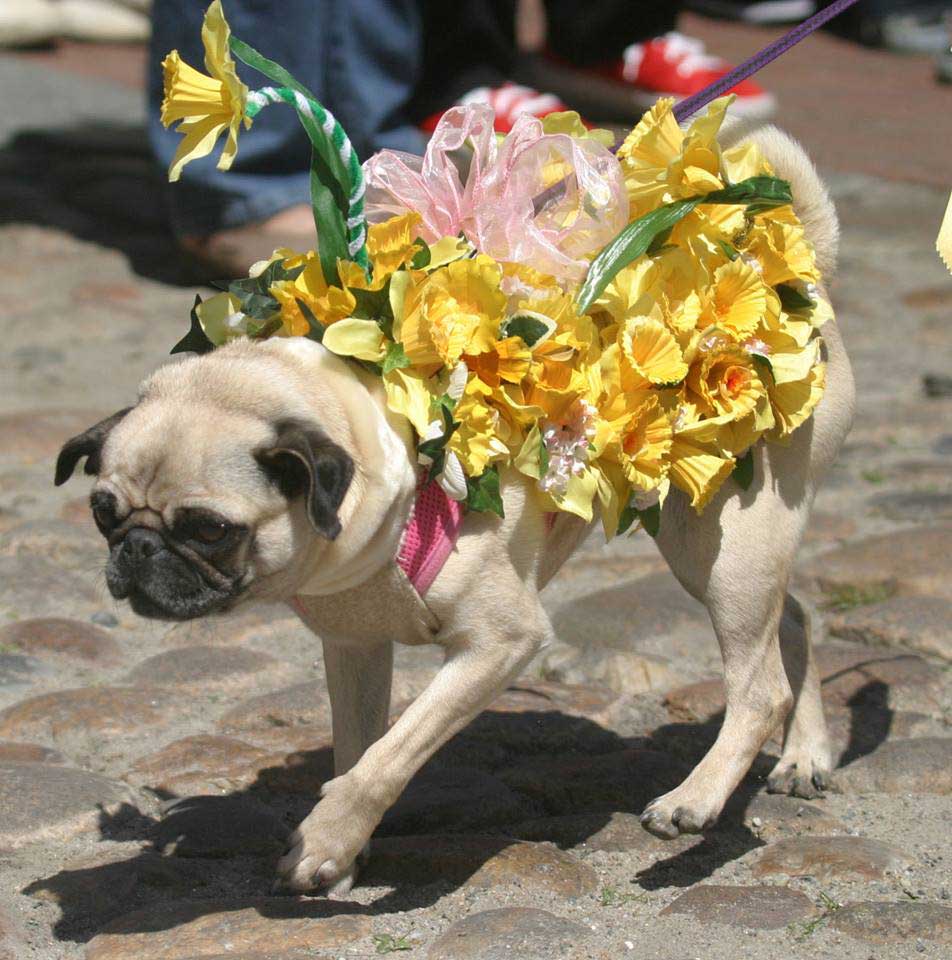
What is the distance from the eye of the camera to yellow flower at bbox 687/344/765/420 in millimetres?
3004

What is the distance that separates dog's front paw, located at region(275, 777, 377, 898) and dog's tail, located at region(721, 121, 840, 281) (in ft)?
4.90

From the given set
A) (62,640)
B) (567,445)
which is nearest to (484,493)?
(567,445)

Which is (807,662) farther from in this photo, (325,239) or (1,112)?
(1,112)

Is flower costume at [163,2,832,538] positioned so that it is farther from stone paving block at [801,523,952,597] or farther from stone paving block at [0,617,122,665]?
stone paving block at [801,523,952,597]

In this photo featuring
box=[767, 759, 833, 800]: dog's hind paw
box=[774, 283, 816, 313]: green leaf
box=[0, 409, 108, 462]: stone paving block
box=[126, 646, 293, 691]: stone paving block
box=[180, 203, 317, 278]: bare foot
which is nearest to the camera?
box=[774, 283, 816, 313]: green leaf

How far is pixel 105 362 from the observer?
6066 mm

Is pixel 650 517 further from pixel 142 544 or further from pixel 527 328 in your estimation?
pixel 142 544

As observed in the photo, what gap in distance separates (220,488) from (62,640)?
1478 mm

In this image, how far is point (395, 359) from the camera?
2.71 m

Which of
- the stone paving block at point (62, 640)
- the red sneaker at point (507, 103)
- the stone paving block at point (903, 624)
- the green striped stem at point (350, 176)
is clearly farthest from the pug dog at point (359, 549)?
the red sneaker at point (507, 103)

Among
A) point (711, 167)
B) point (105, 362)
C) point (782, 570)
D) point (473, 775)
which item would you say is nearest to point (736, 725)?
point (782, 570)

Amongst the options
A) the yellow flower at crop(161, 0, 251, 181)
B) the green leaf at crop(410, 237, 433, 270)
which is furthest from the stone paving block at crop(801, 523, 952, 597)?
Result: the yellow flower at crop(161, 0, 251, 181)

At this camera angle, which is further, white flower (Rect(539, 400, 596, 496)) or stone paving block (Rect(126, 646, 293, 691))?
stone paving block (Rect(126, 646, 293, 691))

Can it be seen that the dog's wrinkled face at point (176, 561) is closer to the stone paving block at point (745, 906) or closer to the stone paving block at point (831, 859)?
the stone paving block at point (745, 906)
